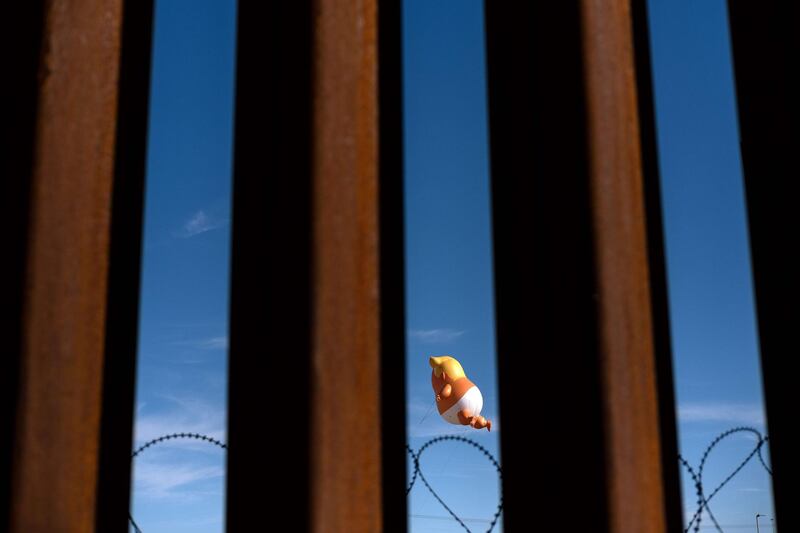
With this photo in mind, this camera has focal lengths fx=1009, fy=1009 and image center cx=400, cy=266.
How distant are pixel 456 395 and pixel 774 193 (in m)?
14.8

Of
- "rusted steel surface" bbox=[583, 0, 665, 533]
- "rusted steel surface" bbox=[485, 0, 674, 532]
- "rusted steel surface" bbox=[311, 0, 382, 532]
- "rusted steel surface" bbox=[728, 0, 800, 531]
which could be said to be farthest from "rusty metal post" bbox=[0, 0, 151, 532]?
"rusted steel surface" bbox=[728, 0, 800, 531]

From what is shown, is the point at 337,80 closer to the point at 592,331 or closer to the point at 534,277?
the point at 534,277

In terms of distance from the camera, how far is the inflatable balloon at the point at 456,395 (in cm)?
2198

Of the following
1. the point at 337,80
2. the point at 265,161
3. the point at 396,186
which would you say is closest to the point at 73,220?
the point at 265,161

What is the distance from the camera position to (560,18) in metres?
6.84

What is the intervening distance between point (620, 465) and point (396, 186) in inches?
114

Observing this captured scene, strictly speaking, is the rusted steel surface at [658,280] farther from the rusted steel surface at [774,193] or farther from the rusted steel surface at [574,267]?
the rusted steel surface at [574,267]

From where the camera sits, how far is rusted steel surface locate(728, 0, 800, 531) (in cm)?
769

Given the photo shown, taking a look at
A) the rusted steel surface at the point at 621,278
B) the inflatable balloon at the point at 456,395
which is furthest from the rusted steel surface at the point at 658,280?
the inflatable balloon at the point at 456,395

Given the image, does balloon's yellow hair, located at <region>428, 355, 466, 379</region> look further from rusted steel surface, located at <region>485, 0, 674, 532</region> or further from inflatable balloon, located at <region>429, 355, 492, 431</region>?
rusted steel surface, located at <region>485, 0, 674, 532</region>

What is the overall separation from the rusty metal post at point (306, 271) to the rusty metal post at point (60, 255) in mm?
833

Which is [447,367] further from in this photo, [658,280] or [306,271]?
[306,271]

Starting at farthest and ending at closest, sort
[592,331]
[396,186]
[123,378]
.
Result: 1. [396,186]
2. [123,378]
3. [592,331]

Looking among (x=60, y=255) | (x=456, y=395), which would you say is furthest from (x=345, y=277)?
(x=456, y=395)
